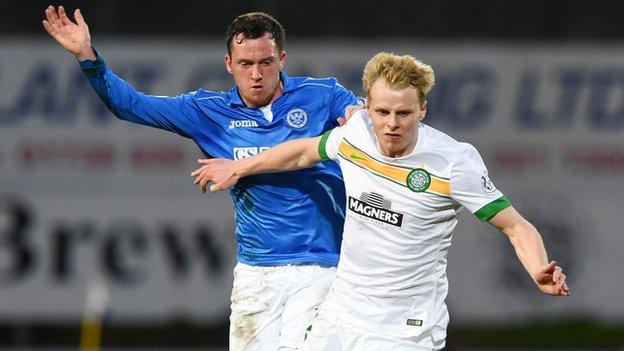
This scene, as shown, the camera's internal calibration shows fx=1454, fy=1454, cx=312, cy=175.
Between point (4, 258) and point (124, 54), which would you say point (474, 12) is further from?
point (4, 258)

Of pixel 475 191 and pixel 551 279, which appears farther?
pixel 475 191

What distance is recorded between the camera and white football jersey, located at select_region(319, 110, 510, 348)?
6535mm

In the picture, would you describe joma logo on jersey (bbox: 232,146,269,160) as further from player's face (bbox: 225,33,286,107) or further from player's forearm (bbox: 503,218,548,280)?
player's forearm (bbox: 503,218,548,280)

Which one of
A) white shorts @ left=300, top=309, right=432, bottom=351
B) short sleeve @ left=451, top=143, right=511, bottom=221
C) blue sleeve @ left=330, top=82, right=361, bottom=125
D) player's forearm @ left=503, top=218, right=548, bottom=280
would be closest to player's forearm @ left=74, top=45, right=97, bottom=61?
blue sleeve @ left=330, top=82, right=361, bottom=125

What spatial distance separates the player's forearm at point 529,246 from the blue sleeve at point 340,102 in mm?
1356

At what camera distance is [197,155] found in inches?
597

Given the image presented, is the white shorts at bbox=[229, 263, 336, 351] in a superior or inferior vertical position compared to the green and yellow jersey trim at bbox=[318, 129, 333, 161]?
inferior

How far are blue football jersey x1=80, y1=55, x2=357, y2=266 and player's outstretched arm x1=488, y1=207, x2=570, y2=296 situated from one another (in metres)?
1.23

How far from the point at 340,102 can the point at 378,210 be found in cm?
104

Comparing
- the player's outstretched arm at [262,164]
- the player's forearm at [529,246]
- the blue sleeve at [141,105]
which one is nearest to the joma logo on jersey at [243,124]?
the blue sleeve at [141,105]

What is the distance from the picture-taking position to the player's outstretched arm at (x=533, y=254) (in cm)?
619

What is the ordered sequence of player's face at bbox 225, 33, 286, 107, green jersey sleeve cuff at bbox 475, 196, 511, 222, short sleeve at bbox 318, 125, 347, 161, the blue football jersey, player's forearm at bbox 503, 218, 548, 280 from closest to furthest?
1. player's forearm at bbox 503, 218, 548, 280
2. green jersey sleeve cuff at bbox 475, 196, 511, 222
3. short sleeve at bbox 318, 125, 347, 161
4. player's face at bbox 225, 33, 286, 107
5. the blue football jersey

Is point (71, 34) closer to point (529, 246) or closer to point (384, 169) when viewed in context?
point (384, 169)

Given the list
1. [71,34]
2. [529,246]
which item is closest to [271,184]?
[71,34]
